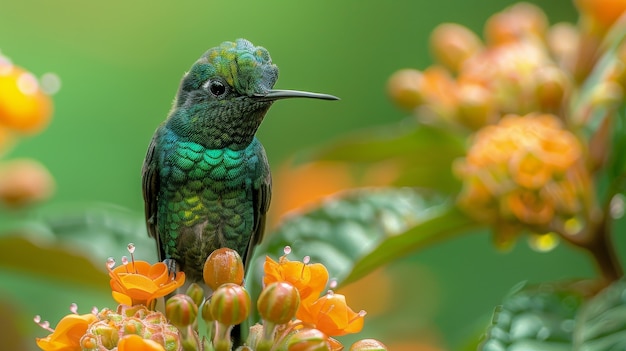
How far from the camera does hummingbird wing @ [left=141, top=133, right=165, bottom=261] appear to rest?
1.31 m

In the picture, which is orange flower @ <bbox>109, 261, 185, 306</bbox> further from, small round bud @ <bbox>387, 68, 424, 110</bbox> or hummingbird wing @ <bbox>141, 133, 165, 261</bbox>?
small round bud @ <bbox>387, 68, 424, 110</bbox>

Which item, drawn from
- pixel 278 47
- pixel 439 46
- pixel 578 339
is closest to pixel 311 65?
pixel 278 47

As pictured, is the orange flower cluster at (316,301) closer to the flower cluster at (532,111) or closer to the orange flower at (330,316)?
the orange flower at (330,316)

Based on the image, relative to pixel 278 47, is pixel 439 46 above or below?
below

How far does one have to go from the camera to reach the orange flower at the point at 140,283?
1229mm

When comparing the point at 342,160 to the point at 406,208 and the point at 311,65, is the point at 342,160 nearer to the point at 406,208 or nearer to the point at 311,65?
the point at 406,208

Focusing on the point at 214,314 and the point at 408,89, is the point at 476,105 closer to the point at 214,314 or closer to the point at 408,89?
the point at 408,89

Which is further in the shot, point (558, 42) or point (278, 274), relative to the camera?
point (558, 42)

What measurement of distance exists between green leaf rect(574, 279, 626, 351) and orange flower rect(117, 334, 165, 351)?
30.7 inches

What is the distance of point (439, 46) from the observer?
2.31 meters

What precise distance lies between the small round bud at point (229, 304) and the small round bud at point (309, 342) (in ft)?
0.23

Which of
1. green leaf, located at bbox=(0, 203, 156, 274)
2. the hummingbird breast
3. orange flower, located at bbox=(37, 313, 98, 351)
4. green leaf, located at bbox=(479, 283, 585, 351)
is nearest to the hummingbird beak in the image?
the hummingbird breast

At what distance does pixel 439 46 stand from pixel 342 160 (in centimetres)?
38

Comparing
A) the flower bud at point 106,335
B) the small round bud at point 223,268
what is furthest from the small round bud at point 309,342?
the flower bud at point 106,335
